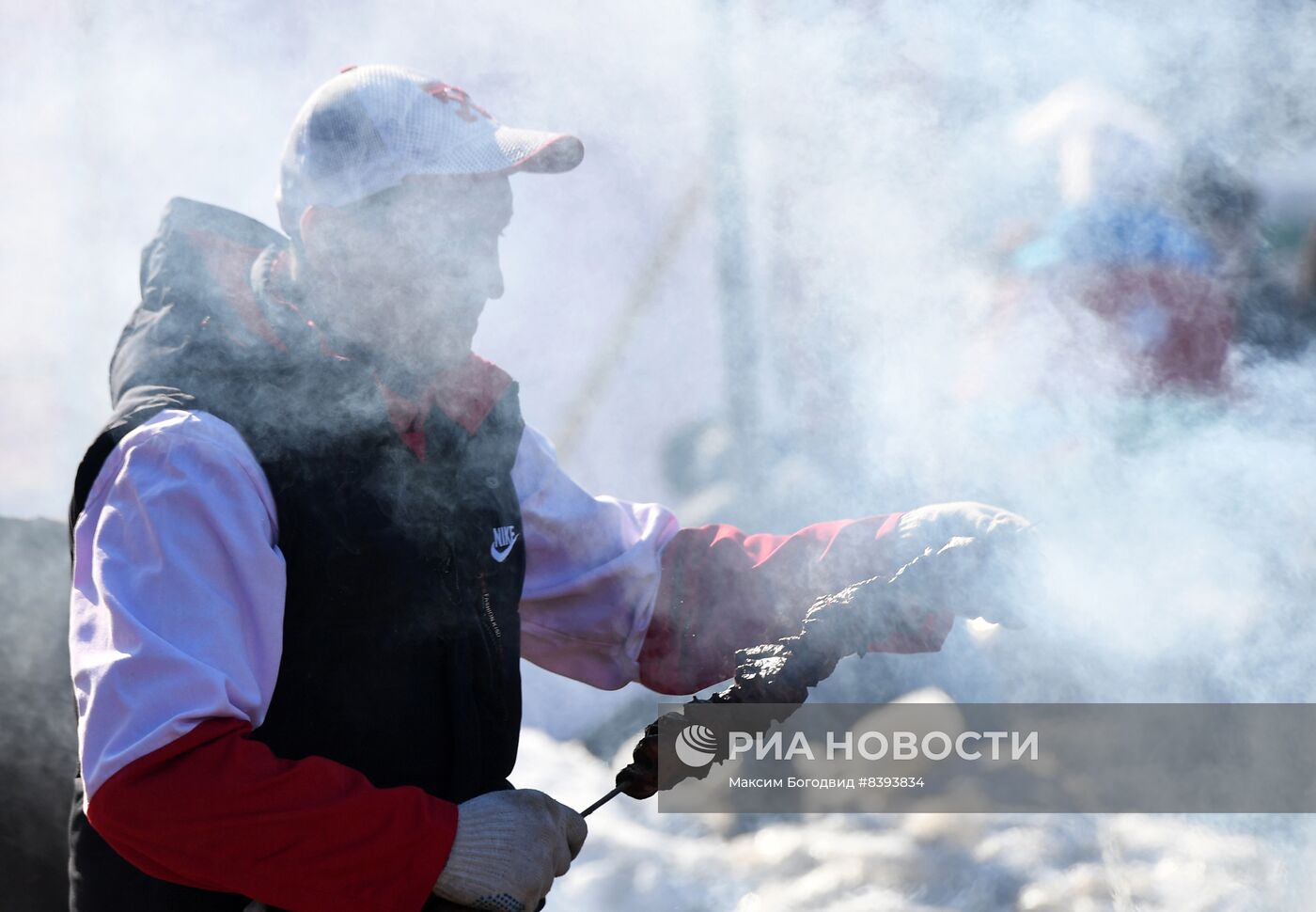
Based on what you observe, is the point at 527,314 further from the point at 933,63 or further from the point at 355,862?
the point at 355,862

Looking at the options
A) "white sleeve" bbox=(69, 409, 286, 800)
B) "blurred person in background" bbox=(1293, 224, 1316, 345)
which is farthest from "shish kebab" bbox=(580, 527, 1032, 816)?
"blurred person in background" bbox=(1293, 224, 1316, 345)

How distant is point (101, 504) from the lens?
4.77 ft

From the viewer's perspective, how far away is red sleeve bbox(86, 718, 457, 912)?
136cm

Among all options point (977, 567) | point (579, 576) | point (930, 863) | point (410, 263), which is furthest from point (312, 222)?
point (930, 863)

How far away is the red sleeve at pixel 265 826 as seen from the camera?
4.45ft

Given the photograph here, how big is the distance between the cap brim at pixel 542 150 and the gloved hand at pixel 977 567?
2.89 ft

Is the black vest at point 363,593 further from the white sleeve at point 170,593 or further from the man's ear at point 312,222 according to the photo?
the man's ear at point 312,222

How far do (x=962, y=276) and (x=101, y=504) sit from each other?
1969 mm

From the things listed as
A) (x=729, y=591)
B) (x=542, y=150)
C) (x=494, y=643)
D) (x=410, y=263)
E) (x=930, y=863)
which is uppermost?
(x=542, y=150)

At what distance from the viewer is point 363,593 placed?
1.64 m

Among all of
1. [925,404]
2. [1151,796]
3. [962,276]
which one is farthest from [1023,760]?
[962,276]

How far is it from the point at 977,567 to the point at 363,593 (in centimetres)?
99

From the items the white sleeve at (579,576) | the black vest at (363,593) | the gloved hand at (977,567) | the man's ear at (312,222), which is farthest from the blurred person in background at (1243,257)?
the man's ear at (312,222)

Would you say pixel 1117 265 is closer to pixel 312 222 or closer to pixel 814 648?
pixel 814 648
